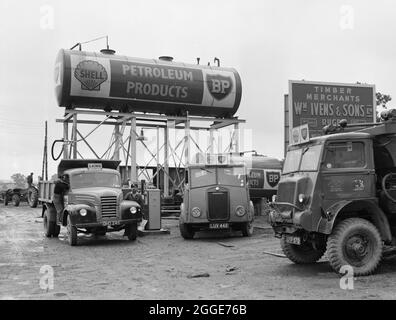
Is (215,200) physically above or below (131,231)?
above

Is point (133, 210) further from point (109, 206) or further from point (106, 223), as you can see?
point (106, 223)

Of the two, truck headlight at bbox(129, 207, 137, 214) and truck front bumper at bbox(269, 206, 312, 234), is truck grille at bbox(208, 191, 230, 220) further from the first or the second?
truck front bumper at bbox(269, 206, 312, 234)

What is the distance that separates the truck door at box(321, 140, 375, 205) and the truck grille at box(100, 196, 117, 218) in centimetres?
740

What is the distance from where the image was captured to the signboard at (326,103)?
682 inches

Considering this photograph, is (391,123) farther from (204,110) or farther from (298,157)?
(204,110)

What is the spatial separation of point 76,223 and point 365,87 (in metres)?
11.1

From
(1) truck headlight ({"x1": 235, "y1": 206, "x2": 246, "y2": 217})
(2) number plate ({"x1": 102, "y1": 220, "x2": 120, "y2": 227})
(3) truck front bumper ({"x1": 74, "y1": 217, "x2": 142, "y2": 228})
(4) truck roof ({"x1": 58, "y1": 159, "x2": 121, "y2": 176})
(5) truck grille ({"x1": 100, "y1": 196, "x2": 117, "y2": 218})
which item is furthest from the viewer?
(4) truck roof ({"x1": 58, "y1": 159, "x2": 121, "y2": 176})

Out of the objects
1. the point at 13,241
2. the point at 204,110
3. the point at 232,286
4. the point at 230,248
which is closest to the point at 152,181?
the point at 204,110

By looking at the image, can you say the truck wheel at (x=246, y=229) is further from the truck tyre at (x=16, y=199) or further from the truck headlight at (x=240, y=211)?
the truck tyre at (x=16, y=199)

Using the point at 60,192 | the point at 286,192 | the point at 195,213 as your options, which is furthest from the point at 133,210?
the point at 286,192

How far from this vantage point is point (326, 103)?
58.0 ft

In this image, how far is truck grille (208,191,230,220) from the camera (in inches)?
605

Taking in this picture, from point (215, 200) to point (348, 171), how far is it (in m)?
6.47

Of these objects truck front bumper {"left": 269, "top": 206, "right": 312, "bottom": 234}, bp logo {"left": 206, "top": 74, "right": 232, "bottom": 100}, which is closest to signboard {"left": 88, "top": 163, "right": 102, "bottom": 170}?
truck front bumper {"left": 269, "top": 206, "right": 312, "bottom": 234}
